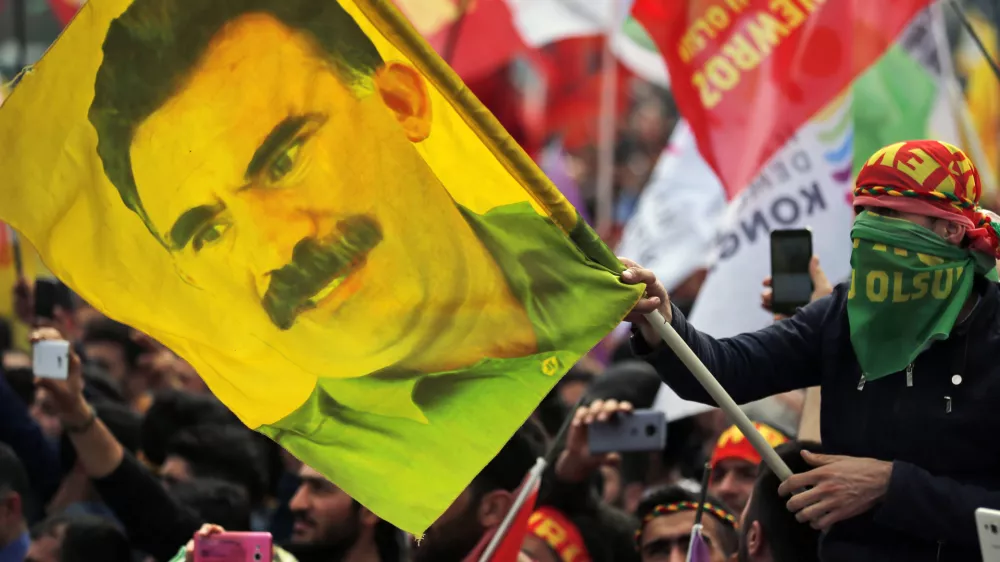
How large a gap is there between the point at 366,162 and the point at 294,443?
25.5 inches

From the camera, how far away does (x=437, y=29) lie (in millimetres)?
8914

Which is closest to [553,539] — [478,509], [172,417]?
[478,509]

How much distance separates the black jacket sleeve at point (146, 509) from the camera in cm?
516

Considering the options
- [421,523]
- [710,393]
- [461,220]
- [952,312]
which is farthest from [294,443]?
[952,312]

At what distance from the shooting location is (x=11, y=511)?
17.3 ft

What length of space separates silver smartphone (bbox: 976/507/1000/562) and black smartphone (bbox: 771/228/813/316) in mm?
1615

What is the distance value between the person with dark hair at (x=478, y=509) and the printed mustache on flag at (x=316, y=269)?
5.00 ft

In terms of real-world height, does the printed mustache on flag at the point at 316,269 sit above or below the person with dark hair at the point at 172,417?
above

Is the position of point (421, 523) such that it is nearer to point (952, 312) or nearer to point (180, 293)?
point (180, 293)

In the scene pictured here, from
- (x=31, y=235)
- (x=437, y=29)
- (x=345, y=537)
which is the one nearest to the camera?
(x=31, y=235)

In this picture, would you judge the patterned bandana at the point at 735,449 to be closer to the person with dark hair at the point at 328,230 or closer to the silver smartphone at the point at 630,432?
the silver smartphone at the point at 630,432

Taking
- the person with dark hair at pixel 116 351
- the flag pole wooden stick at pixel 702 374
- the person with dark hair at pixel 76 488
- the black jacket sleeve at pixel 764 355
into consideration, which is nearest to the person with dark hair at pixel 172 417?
the person with dark hair at pixel 76 488

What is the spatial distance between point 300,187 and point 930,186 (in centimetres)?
136

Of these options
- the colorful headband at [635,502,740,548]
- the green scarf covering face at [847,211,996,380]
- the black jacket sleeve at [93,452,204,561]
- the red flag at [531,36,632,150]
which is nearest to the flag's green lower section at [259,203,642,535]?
the green scarf covering face at [847,211,996,380]
